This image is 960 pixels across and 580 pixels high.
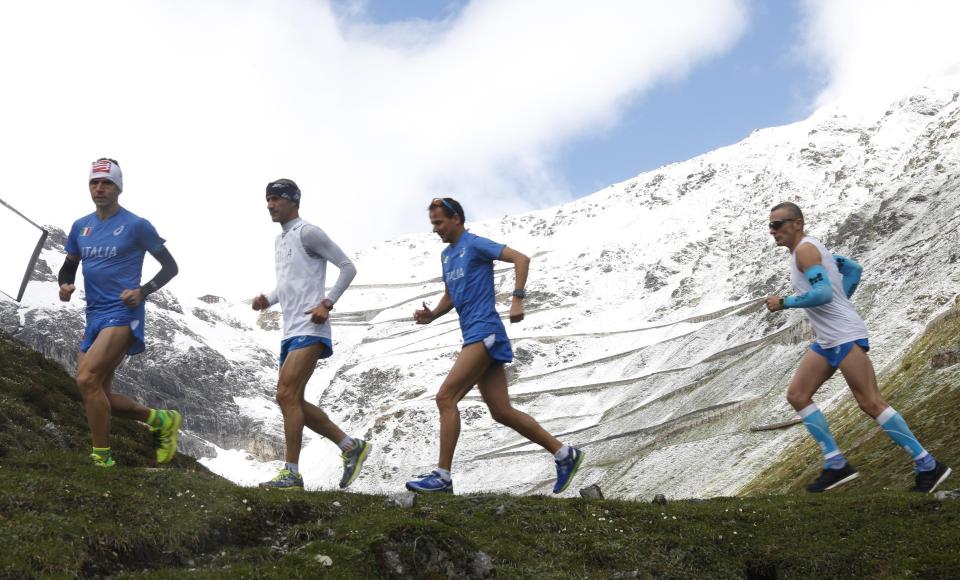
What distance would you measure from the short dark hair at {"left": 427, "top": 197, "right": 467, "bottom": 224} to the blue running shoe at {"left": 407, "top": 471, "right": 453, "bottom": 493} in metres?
3.68

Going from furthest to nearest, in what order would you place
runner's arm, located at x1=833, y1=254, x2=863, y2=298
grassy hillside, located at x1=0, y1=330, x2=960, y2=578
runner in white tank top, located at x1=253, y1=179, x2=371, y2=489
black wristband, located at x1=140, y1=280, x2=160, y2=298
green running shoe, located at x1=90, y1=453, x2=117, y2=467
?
runner's arm, located at x1=833, y1=254, x2=863, y2=298, runner in white tank top, located at x1=253, y1=179, x2=371, y2=489, black wristband, located at x1=140, y1=280, x2=160, y2=298, green running shoe, located at x1=90, y1=453, x2=117, y2=467, grassy hillside, located at x1=0, y1=330, x2=960, y2=578

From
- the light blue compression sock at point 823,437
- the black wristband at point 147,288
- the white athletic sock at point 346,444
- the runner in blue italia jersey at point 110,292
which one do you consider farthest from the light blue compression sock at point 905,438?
the black wristband at point 147,288

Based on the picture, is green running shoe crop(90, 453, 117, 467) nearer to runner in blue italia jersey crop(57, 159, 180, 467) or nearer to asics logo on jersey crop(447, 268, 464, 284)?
runner in blue italia jersey crop(57, 159, 180, 467)

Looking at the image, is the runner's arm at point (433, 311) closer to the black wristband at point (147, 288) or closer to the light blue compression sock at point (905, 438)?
the black wristband at point (147, 288)

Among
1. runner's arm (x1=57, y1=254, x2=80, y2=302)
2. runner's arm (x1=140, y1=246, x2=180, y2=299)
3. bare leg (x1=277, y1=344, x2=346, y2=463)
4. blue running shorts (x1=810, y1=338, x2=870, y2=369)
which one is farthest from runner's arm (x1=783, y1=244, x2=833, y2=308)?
runner's arm (x1=57, y1=254, x2=80, y2=302)

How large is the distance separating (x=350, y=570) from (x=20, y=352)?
17.8 meters

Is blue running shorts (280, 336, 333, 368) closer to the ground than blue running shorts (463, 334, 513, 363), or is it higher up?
higher up

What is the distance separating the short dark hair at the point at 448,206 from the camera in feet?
44.3

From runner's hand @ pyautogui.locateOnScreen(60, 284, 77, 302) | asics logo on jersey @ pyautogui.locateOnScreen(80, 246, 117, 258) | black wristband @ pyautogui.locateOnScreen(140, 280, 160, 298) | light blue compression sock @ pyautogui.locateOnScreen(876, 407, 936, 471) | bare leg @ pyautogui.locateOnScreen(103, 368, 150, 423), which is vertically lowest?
light blue compression sock @ pyautogui.locateOnScreen(876, 407, 936, 471)

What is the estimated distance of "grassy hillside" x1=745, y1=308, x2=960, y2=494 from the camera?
704 inches

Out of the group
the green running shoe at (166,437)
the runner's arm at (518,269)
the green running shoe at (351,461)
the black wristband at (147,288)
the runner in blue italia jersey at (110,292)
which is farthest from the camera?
the green running shoe at (351,461)

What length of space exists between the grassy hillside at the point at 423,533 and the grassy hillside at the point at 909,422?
362 cm

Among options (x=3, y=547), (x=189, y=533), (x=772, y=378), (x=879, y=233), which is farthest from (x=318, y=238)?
(x=879, y=233)

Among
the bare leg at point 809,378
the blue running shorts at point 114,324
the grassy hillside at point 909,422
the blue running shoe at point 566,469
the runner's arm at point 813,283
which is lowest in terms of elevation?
the grassy hillside at point 909,422
